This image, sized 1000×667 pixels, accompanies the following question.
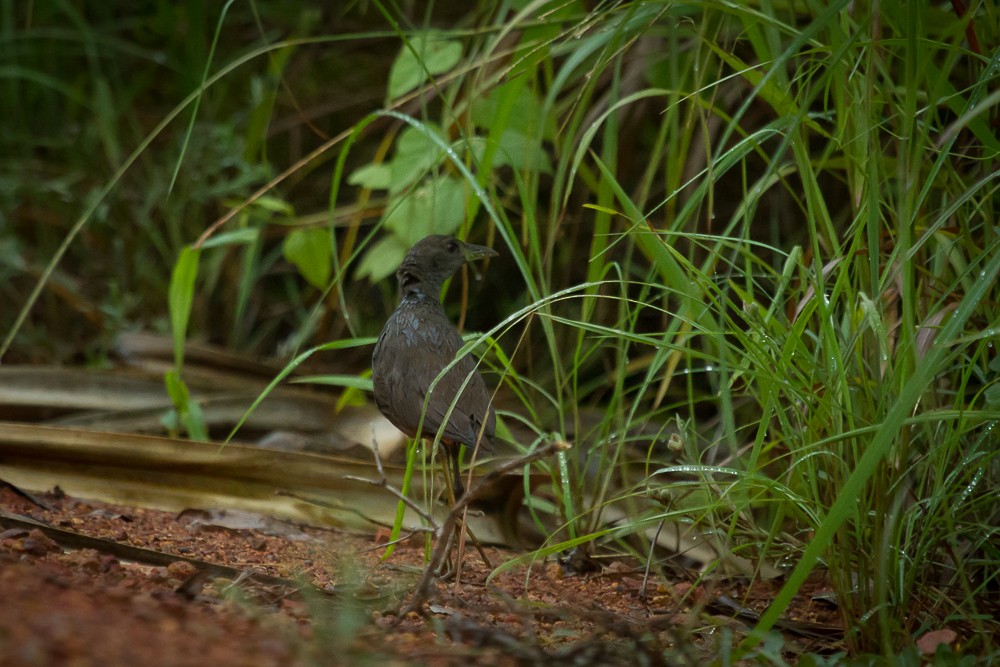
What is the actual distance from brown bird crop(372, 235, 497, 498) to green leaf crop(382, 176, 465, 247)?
0.72m

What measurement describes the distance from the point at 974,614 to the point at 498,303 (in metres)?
2.85

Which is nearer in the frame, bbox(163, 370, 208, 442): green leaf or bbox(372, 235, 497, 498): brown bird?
bbox(372, 235, 497, 498): brown bird

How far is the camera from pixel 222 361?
12.4 ft

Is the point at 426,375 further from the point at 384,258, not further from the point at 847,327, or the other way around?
the point at 384,258

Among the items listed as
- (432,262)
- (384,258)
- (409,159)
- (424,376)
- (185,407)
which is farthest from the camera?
(384,258)

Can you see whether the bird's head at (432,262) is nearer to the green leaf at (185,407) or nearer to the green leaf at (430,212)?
the green leaf at (430,212)

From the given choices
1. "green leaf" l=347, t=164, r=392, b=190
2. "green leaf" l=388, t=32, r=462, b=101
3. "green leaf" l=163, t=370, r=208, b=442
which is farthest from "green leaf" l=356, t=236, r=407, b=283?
"green leaf" l=163, t=370, r=208, b=442

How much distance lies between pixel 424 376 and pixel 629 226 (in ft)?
2.27

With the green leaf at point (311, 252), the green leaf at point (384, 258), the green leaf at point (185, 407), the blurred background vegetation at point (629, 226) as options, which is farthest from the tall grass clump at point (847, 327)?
the green leaf at point (185, 407)

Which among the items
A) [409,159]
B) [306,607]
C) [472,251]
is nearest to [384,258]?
[409,159]

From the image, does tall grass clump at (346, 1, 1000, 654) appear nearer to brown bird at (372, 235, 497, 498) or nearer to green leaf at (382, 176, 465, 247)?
brown bird at (372, 235, 497, 498)

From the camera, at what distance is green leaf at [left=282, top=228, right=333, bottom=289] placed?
3.52 metres

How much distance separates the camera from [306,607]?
1.69m

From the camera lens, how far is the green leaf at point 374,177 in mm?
3238
